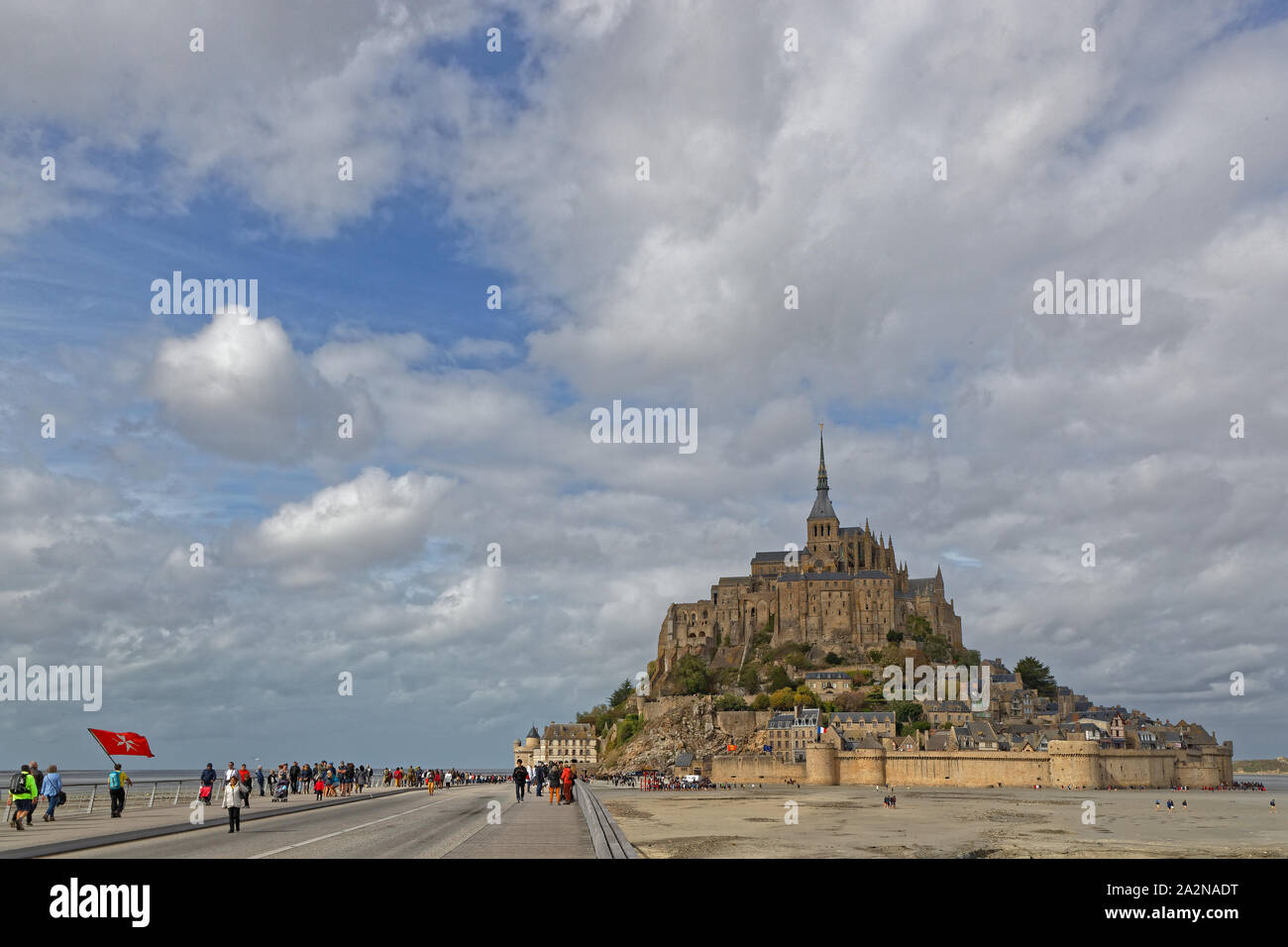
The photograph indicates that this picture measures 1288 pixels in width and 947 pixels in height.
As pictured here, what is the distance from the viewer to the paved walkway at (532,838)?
60.5 feet

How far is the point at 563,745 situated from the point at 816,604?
47.5 m

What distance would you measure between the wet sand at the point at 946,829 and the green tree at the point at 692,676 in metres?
66.0

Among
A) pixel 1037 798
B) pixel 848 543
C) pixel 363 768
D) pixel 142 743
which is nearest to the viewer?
pixel 142 743

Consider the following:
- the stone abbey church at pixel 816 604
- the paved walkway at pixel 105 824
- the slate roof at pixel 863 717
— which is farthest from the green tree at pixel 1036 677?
the paved walkway at pixel 105 824

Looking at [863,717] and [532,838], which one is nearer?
[532,838]

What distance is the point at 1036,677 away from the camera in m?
154

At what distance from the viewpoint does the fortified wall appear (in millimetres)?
100875

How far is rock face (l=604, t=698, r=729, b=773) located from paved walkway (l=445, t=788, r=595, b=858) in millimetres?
96295

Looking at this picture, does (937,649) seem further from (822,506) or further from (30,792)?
(30,792)

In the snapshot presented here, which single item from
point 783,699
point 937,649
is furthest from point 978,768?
point 937,649
